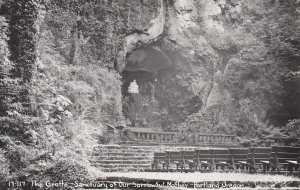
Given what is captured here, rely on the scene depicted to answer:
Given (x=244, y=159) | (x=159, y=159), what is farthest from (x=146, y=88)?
(x=244, y=159)

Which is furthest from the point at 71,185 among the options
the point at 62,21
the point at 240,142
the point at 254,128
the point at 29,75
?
the point at 254,128

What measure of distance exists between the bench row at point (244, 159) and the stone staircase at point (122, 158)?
1781mm

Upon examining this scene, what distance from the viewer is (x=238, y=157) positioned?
514 inches

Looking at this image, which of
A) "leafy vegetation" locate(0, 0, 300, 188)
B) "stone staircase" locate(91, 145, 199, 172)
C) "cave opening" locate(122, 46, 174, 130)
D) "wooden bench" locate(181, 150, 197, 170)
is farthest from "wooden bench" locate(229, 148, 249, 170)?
"cave opening" locate(122, 46, 174, 130)

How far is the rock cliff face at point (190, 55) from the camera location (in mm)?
24422

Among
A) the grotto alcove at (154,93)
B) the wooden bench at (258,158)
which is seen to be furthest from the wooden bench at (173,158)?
the grotto alcove at (154,93)

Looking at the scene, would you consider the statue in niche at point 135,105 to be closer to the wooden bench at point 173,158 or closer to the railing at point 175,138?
the railing at point 175,138

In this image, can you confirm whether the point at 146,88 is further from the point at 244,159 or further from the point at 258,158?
the point at 258,158

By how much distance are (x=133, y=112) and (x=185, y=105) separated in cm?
354

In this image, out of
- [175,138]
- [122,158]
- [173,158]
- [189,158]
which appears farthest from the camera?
[175,138]

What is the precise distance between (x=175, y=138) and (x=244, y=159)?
7574mm

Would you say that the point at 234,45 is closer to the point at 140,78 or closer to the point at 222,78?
the point at 222,78

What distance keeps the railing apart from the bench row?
5415 millimetres

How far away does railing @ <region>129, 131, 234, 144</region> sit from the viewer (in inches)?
771
